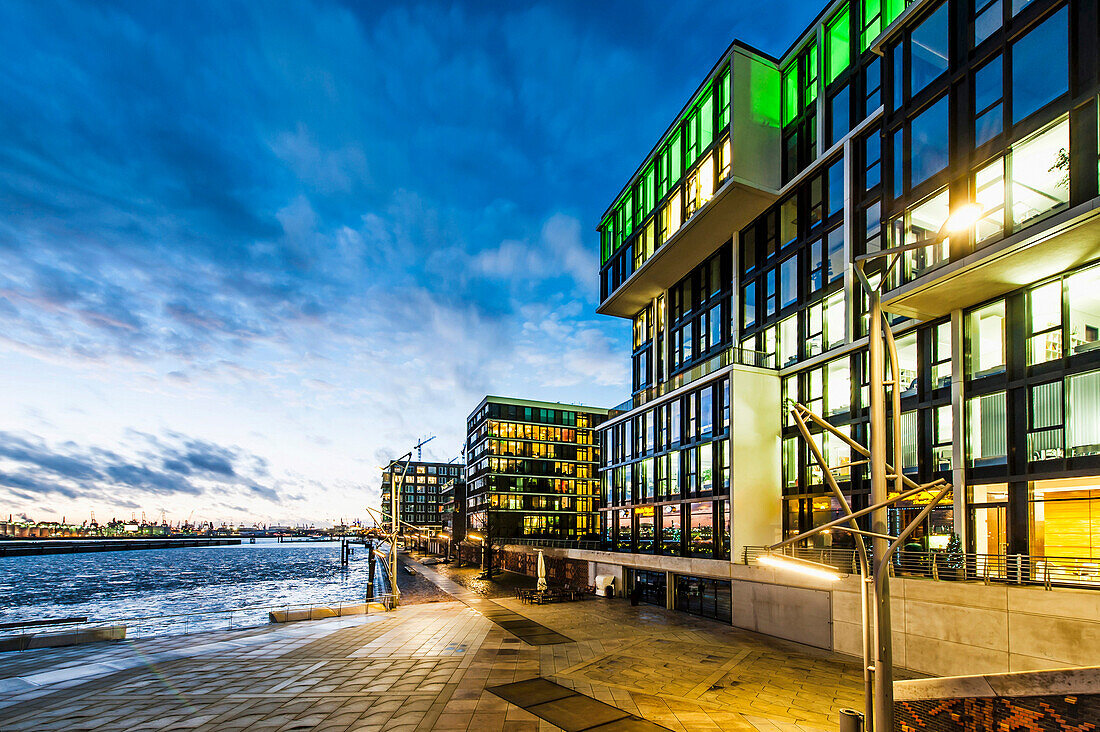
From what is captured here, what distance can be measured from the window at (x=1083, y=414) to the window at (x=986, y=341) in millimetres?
2497

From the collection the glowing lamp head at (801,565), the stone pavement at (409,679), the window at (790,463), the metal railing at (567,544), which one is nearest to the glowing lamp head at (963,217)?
the glowing lamp head at (801,565)

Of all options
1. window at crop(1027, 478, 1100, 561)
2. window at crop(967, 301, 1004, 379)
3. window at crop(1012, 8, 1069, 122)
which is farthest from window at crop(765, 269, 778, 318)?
window at crop(1027, 478, 1100, 561)

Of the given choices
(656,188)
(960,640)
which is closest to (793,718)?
(960,640)

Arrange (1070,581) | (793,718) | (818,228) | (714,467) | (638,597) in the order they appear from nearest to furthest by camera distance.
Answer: (793,718), (1070,581), (818,228), (714,467), (638,597)

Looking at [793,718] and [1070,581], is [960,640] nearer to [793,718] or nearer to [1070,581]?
[1070,581]

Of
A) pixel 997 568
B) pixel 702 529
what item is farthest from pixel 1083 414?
pixel 702 529

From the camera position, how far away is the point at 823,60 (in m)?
31.4

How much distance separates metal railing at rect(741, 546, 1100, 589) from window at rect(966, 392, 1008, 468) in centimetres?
345

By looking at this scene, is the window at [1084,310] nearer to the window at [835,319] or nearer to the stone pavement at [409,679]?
the window at [835,319]

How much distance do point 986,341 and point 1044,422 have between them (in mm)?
3605

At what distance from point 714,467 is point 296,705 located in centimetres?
2464

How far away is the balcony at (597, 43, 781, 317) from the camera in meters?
33.6

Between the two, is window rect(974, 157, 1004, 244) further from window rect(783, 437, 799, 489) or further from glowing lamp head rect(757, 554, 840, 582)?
glowing lamp head rect(757, 554, 840, 582)

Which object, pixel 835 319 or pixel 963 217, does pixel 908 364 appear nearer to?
pixel 835 319
